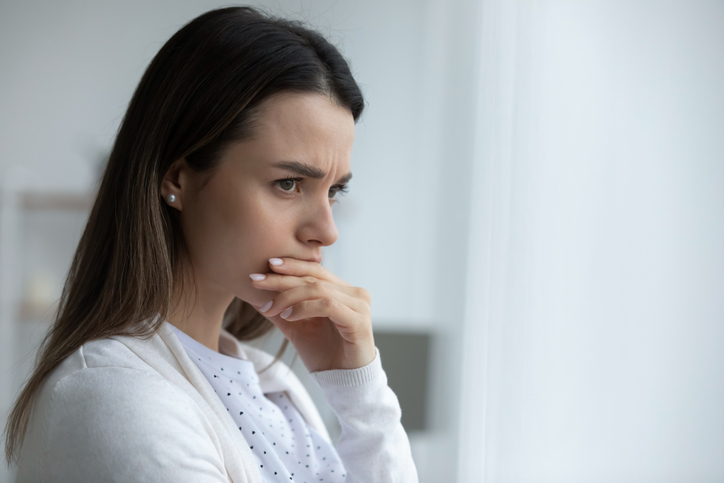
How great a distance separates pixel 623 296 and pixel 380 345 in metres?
0.97

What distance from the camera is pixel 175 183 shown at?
2.87 feet

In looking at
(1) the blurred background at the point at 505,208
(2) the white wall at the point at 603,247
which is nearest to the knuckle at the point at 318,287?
(1) the blurred background at the point at 505,208

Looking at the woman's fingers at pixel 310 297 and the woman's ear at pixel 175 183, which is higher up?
the woman's ear at pixel 175 183

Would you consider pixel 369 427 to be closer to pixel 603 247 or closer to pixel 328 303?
pixel 328 303

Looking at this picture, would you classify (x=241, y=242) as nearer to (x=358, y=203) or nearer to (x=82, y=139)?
(x=358, y=203)

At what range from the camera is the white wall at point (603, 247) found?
1254mm

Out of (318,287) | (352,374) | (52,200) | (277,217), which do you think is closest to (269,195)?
(277,217)

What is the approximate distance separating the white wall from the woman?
0.63m

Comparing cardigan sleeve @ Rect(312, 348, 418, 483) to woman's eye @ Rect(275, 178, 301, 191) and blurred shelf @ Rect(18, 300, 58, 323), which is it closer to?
woman's eye @ Rect(275, 178, 301, 191)

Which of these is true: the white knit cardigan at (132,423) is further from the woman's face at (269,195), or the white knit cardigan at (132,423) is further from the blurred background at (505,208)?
the blurred background at (505,208)

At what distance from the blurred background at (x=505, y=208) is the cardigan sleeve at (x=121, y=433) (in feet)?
2.79

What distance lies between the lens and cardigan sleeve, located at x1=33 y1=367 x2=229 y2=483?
2.07 ft

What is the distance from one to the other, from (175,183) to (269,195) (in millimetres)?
168

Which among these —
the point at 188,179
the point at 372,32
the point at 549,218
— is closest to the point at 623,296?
the point at 549,218
